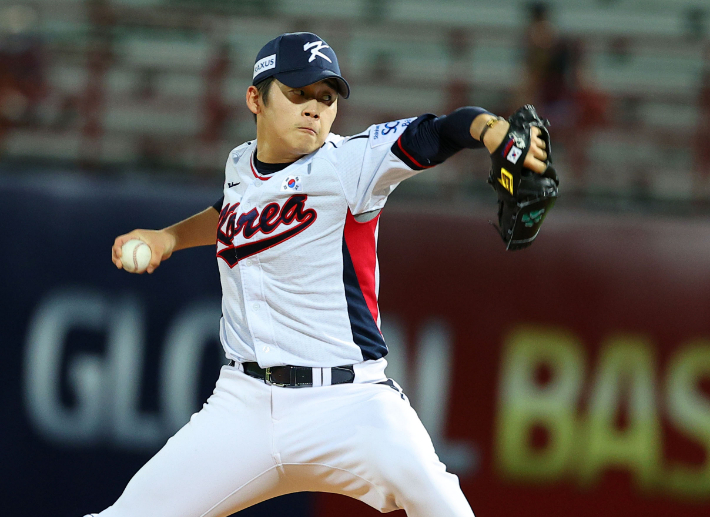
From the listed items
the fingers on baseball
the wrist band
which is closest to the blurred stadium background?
the fingers on baseball

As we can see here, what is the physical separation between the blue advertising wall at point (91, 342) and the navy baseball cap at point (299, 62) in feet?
8.27

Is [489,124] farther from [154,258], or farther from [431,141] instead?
[154,258]

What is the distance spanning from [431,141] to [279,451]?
3.29 ft

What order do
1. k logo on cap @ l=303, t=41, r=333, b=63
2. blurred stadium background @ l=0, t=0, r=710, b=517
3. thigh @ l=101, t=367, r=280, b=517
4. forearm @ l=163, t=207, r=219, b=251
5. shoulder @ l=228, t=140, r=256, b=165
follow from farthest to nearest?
blurred stadium background @ l=0, t=0, r=710, b=517
forearm @ l=163, t=207, r=219, b=251
shoulder @ l=228, t=140, r=256, b=165
k logo on cap @ l=303, t=41, r=333, b=63
thigh @ l=101, t=367, r=280, b=517

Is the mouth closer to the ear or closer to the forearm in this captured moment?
the ear

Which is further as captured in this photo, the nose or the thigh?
the nose

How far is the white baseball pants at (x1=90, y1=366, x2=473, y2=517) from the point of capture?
2584 millimetres

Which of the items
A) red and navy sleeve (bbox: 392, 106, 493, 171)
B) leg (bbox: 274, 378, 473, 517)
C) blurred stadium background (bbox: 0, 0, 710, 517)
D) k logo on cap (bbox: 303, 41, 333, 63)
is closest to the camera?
red and navy sleeve (bbox: 392, 106, 493, 171)

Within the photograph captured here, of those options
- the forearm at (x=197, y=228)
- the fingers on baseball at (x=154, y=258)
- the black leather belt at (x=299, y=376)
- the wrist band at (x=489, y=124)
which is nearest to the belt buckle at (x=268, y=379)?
the black leather belt at (x=299, y=376)

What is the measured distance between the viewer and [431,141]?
2.48 meters

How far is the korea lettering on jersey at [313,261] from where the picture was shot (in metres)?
2.68

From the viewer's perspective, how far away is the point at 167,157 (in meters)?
5.98

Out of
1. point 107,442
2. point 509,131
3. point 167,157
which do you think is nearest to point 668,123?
point 167,157

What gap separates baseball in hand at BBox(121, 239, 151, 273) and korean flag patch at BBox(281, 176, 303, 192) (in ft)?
1.61
